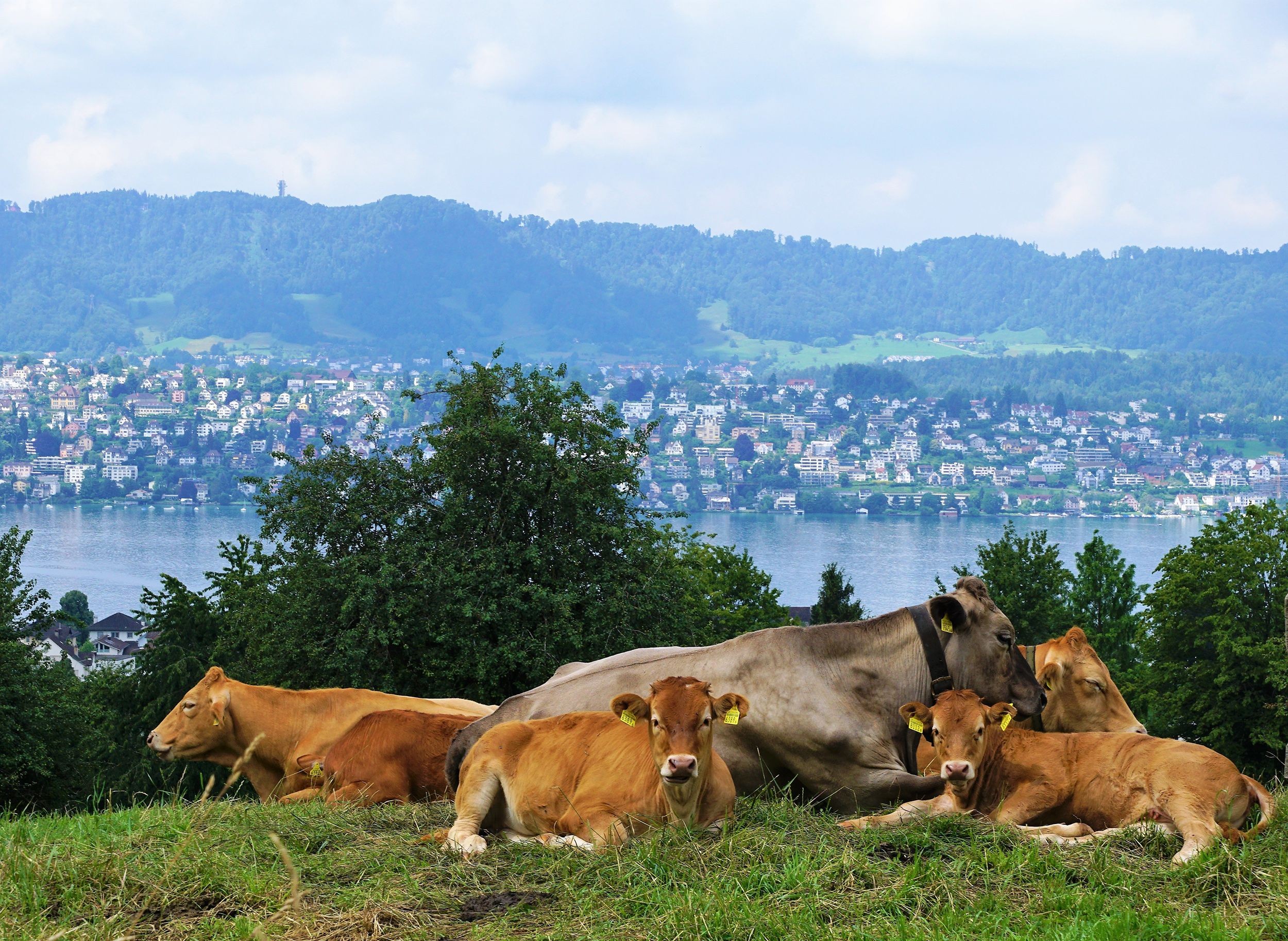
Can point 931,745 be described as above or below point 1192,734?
above

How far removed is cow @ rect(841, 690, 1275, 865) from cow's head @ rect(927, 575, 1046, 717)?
82 centimetres

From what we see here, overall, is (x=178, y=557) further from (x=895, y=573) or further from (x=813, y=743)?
(x=813, y=743)

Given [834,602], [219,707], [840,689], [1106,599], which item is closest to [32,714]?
[219,707]

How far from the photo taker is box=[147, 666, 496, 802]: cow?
366 inches

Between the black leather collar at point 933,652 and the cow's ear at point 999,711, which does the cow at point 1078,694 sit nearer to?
the black leather collar at point 933,652

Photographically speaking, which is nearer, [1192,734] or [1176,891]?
[1176,891]

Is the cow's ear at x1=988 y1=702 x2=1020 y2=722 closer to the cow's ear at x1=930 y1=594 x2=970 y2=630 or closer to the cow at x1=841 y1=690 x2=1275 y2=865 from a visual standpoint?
the cow at x1=841 y1=690 x2=1275 y2=865

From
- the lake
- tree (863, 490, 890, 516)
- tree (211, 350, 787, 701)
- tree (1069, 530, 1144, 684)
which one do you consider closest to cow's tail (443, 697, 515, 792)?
tree (211, 350, 787, 701)

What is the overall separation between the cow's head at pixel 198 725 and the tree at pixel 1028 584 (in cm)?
3030

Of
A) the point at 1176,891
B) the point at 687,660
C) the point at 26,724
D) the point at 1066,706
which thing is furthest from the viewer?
the point at 26,724

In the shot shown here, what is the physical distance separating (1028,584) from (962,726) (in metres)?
34.6

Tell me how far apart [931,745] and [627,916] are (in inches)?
122

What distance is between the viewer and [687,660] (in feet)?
26.0

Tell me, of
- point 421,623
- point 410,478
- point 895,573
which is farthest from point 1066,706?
point 895,573
